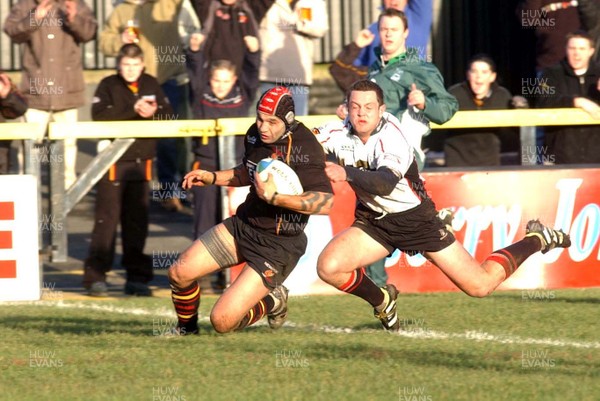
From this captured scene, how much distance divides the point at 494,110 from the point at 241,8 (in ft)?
8.14

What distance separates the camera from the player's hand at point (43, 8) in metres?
12.1

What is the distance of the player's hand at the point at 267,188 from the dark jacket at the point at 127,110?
348cm

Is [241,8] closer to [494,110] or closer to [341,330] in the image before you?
[494,110]

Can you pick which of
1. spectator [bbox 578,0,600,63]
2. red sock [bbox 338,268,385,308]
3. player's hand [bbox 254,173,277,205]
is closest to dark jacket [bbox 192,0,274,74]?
spectator [bbox 578,0,600,63]

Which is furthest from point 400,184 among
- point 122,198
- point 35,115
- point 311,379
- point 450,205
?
point 35,115

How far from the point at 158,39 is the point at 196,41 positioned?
56.7 inches

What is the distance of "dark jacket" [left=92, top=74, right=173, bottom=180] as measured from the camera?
1116 cm

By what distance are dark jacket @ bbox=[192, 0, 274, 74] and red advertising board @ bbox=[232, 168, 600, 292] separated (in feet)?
6.89

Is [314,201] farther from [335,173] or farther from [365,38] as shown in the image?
[365,38]

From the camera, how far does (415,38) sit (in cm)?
1229

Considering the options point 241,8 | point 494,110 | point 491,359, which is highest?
point 241,8

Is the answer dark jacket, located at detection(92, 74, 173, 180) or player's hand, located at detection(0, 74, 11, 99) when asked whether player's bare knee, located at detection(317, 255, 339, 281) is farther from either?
player's hand, located at detection(0, 74, 11, 99)

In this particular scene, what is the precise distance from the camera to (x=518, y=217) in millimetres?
11094

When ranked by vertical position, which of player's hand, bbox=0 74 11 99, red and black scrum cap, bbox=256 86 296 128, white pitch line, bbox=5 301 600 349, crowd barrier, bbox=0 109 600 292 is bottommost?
white pitch line, bbox=5 301 600 349
